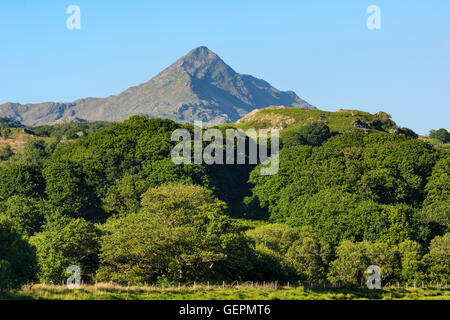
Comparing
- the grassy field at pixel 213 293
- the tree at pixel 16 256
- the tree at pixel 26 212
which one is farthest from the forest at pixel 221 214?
the grassy field at pixel 213 293

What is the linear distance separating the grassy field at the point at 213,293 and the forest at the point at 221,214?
408 cm

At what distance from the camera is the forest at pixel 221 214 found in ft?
271

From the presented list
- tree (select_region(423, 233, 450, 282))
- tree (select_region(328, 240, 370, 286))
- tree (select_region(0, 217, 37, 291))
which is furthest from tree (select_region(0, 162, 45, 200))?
tree (select_region(423, 233, 450, 282))

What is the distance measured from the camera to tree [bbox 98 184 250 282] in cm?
8150

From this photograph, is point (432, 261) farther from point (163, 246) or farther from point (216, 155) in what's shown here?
point (216, 155)

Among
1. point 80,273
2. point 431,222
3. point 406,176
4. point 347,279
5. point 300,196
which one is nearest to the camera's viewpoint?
point 80,273

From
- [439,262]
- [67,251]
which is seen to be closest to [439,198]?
[439,262]

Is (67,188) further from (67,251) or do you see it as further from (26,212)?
(67,251)

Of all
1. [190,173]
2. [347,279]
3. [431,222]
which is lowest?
[347,279]

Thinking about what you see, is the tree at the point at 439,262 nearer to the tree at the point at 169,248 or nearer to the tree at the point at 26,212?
the tree at the point at 169,248

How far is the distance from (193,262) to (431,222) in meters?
51.5

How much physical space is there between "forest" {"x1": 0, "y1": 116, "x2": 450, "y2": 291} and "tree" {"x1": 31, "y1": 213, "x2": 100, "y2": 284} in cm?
16
